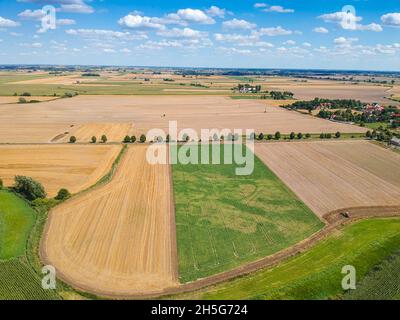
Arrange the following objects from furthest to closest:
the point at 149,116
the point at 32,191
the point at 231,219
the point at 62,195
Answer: the point at 149,116
the point at 62,195
the point at 32,191
the point at 231,219

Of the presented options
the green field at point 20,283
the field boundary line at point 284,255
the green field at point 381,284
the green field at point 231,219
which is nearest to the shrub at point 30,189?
the green field at point 20,283

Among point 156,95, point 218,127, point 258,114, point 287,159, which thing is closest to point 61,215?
point 287,159

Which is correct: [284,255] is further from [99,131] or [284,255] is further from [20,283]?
[99,131]

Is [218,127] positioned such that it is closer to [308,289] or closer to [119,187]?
[119,187]

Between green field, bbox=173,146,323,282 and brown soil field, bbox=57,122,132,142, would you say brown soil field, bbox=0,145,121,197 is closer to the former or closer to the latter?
brown soil field, bbox=57,122,132,142

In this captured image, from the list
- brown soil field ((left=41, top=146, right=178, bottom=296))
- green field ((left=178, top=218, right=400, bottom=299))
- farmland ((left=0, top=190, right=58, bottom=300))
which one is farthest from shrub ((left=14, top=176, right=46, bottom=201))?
green field ((left=178, top=218, right=400, bottom=299))

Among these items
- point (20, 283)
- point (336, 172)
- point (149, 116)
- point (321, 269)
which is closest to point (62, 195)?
point (20, 283)
